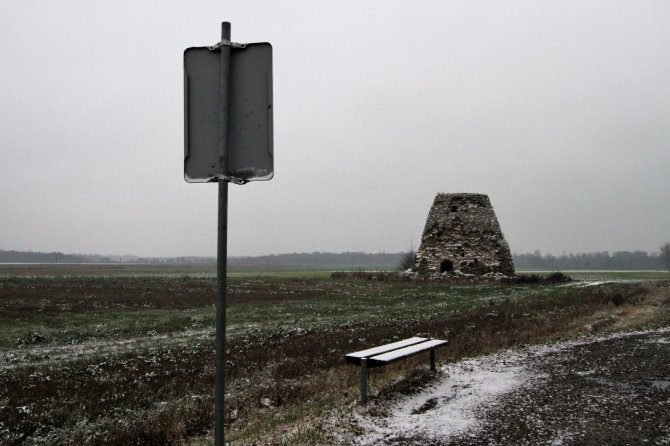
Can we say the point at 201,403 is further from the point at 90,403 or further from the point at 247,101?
the point at 247,101

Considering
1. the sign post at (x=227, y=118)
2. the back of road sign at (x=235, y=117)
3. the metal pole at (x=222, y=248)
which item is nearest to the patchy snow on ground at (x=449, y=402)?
the metal pole at (x=222, y=248)

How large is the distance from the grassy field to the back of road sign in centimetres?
407

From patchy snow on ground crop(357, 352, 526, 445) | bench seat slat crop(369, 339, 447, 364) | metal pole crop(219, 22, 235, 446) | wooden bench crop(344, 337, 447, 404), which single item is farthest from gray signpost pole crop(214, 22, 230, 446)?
bench seat slat crop(369, 339, 447, 364)

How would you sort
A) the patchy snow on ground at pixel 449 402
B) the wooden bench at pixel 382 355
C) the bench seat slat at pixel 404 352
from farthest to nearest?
the bench seat slat at pixel 404 352 < the wooden bench at pixel 382 355 < the patchy snow on ground at pixel 449 402

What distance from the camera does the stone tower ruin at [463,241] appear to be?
46.3 m

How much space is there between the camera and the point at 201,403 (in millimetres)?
8258

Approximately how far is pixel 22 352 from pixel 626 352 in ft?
50.7

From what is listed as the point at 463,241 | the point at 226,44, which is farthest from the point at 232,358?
the point at 463,241

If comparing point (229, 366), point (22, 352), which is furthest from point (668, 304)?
point (22, 352)

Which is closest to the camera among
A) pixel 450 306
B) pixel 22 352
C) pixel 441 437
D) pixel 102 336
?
pixel 441 437

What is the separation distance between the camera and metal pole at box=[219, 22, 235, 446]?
9.64ft

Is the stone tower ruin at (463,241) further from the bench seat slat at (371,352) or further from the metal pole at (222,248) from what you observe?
the metal pole at (222,248)

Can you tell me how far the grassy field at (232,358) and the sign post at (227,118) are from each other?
4.05 m

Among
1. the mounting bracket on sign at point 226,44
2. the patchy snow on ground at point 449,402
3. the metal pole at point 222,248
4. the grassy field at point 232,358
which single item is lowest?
the grassy field at point 232,358
